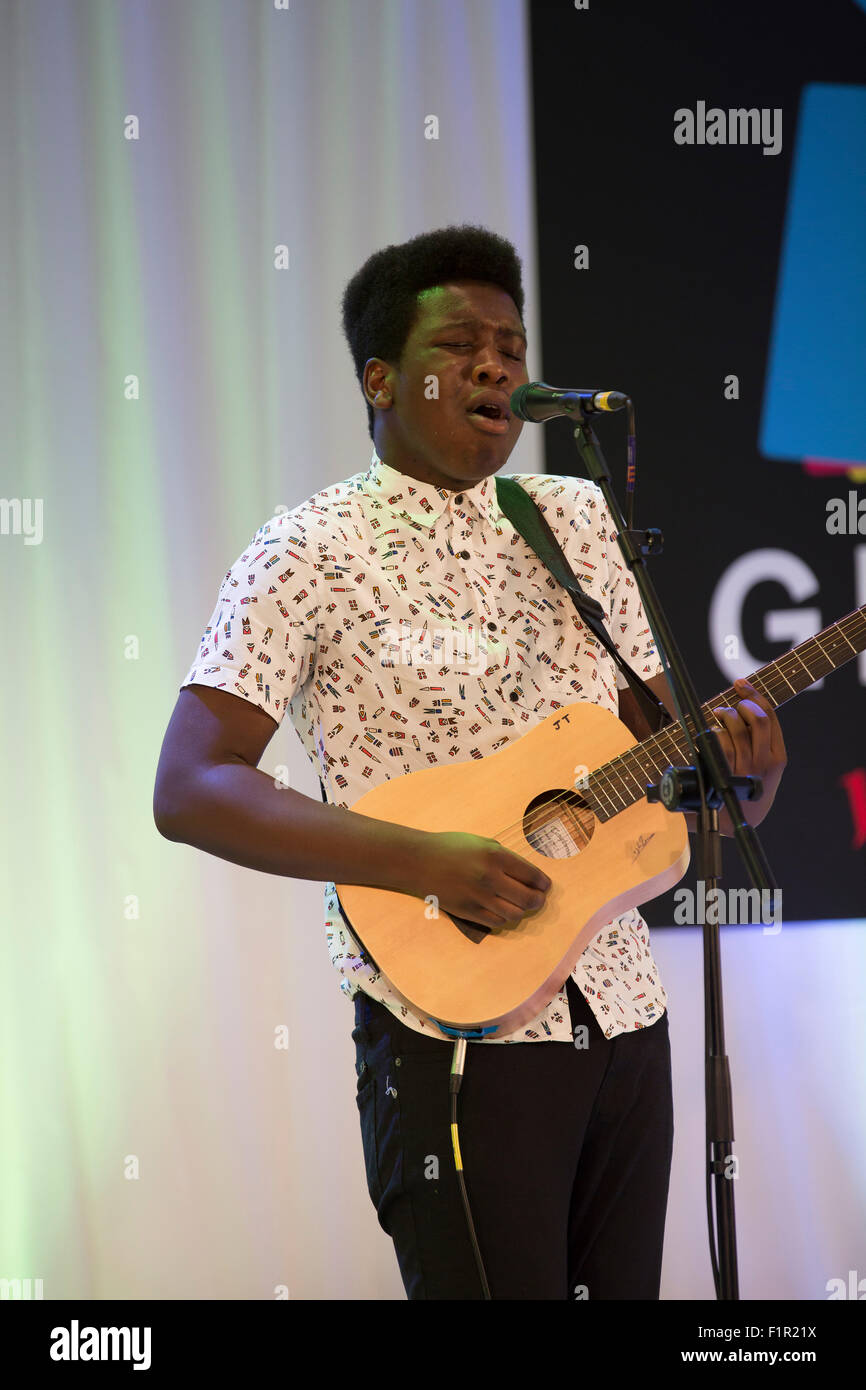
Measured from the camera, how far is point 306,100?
3.47 meters

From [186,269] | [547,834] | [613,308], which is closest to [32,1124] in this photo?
[547,834]

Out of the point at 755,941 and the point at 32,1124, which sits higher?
the point at 755,941

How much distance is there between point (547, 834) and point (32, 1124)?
6.22 feet

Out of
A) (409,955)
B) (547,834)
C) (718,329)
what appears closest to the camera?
(409,955)

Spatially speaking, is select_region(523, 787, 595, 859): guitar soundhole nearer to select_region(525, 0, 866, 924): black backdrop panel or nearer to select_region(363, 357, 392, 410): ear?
select_region(363, 357, 392, 410): ear

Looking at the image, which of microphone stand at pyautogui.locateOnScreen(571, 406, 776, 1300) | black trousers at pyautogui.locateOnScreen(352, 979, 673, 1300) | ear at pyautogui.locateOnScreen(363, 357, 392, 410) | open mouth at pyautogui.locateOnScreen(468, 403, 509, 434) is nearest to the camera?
microphone stand at pyautogui.locateOnScreen(571, 406, 776, 1300)

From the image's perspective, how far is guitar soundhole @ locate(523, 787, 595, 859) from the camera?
6.93 feet

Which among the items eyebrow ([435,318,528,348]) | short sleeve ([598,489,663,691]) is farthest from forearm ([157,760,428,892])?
eyebrow ([435,318,528,348])

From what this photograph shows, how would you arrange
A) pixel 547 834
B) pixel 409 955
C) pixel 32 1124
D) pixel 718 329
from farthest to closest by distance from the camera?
pixel 718 329
pixel 32 1124
pixel 547 834
pixel 409 955

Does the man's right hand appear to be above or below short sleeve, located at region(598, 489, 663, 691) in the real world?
below

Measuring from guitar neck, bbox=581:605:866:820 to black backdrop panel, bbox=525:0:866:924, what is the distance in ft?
4.19

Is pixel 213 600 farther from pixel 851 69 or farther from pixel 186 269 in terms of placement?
pixel 851 69

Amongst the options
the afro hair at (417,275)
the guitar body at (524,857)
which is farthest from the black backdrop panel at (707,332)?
the guitar body at (524,857)
